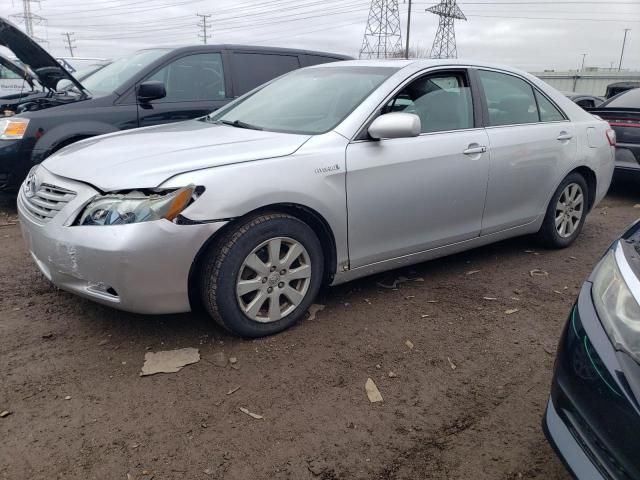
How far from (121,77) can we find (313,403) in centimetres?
451

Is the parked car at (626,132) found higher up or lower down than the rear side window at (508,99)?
lower down

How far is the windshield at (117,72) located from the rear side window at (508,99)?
11.4 feet

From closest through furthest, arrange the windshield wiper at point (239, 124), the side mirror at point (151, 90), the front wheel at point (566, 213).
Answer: the windshield wiper at point (239, 124), the front wheel at point (566, 213), the side mirror at point (151, 90)

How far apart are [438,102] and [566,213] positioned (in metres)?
1.77

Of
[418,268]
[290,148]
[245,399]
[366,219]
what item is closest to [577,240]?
[418,268]

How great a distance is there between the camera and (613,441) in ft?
5.18

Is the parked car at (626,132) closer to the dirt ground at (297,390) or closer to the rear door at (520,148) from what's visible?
the rear door at (520,148)

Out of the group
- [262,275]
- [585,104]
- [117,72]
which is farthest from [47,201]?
A: [585,104]

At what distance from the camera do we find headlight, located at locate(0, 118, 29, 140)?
5.19 metres

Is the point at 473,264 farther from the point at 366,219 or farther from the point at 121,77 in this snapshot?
the point at 121,77

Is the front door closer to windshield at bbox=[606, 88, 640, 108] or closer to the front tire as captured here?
the front tire

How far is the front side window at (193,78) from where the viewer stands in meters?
5.76

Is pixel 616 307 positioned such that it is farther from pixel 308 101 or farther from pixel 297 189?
pixel 308 101

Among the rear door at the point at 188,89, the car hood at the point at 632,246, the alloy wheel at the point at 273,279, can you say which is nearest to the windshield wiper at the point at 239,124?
the alloy wheel at the point at 273,279
